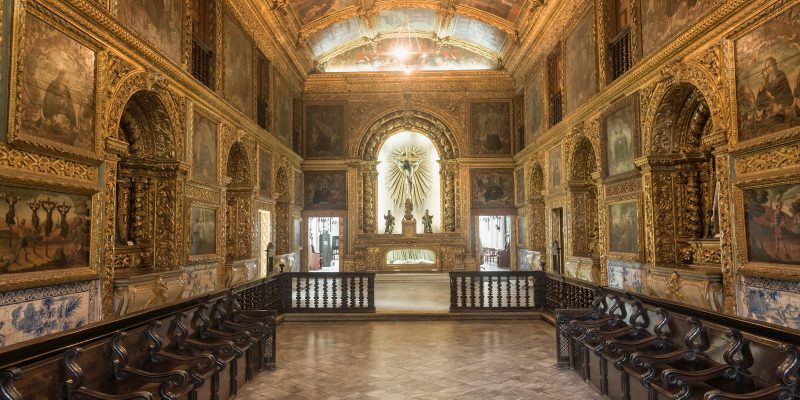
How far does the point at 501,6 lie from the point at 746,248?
1182 cm

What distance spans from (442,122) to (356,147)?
12.1 ft

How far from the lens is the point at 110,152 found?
23.0ft

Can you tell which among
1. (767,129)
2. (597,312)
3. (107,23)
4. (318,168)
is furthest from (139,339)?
(318,168)

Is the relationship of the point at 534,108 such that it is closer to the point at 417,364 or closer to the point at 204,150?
the point at 204,150

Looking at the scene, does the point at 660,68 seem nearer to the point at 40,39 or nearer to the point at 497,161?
the point at 40,39

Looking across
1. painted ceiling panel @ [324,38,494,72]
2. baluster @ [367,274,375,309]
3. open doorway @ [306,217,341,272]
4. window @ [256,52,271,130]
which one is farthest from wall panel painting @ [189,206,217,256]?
painted ceiling panel @ [324,38,494,72]

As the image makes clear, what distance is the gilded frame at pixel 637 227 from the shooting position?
9461 mm

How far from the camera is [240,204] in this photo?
537 inches

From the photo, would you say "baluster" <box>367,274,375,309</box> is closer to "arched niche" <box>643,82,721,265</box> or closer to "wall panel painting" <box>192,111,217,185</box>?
"wall panel painting" <box>192,111,217,185</box>

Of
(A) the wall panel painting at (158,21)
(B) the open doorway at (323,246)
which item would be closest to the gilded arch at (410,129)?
(B) the open doorway at (323,246)

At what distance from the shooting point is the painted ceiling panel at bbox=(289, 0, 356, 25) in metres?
15.5

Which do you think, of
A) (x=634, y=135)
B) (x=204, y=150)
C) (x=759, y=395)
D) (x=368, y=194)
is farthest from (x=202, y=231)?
(x=368, y=194)

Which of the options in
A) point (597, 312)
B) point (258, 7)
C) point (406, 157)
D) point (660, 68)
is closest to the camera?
point (597, 312)

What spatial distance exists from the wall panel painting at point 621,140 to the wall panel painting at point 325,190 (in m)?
11.7
